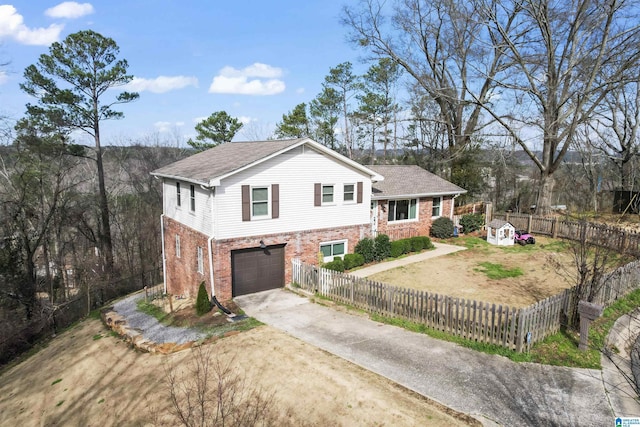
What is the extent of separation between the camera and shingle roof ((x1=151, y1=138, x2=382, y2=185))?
621 inches

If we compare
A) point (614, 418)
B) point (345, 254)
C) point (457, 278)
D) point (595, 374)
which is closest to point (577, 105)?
point (457, 278)

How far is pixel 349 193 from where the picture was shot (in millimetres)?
19281

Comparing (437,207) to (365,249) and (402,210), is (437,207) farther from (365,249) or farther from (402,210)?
(365,249)

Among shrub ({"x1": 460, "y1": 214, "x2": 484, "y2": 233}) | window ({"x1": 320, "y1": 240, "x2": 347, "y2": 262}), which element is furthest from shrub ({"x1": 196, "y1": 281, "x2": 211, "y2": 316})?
shrub ({"x1": 460, "y1": 214, "x2": 484, "y2": 233})

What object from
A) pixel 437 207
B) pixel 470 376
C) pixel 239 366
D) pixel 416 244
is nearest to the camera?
pixel 470 376

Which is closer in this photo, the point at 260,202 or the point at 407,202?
the point at 260,202

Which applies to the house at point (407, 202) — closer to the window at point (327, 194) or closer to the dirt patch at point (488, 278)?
the dirt patch at point (488, 278)

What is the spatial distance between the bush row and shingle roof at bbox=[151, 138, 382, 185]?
399cm

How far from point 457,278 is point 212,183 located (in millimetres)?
11512

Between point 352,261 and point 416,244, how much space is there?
209 inches

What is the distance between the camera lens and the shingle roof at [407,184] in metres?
23.4

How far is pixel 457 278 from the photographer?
17.5m

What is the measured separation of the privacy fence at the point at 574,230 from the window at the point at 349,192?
1146cm

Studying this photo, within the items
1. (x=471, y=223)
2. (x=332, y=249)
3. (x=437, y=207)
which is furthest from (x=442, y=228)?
(x=332, y=249)
